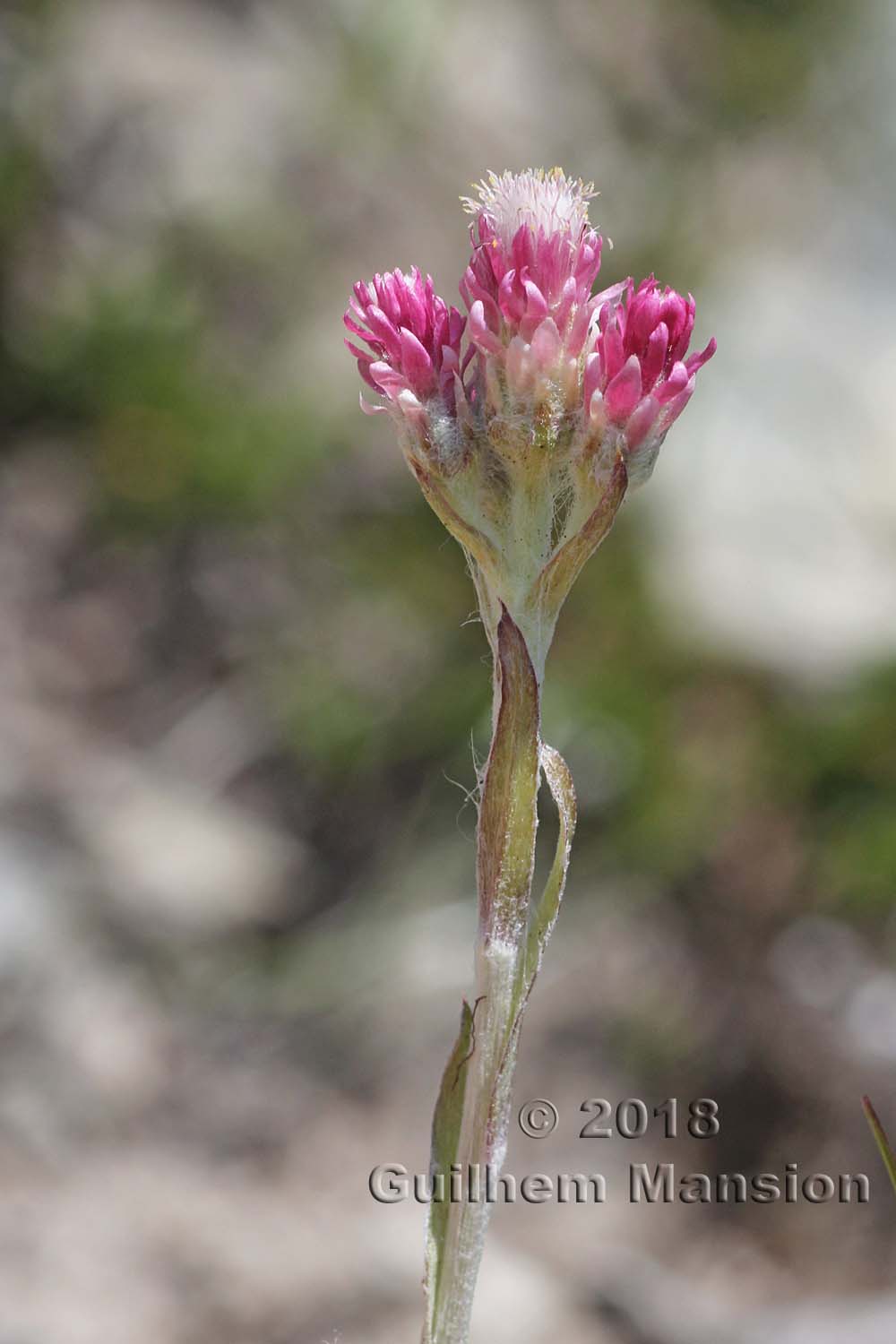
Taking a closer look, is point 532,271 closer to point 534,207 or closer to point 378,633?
point 534,207

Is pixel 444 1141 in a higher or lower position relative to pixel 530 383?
lower

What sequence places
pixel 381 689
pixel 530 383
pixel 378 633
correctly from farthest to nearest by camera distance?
pixel 378 633
pixel 381 689
pixel 530 383

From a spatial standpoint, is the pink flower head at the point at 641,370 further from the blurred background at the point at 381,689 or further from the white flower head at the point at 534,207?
the blurred background at the point at 381,689

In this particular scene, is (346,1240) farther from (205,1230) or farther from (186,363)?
(186,363)

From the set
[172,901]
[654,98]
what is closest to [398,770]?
[172,901]

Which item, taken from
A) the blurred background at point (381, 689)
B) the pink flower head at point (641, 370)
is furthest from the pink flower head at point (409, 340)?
the blurred background at point (381, 689)

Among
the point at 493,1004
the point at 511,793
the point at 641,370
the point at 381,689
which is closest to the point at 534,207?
the point at 641,370
